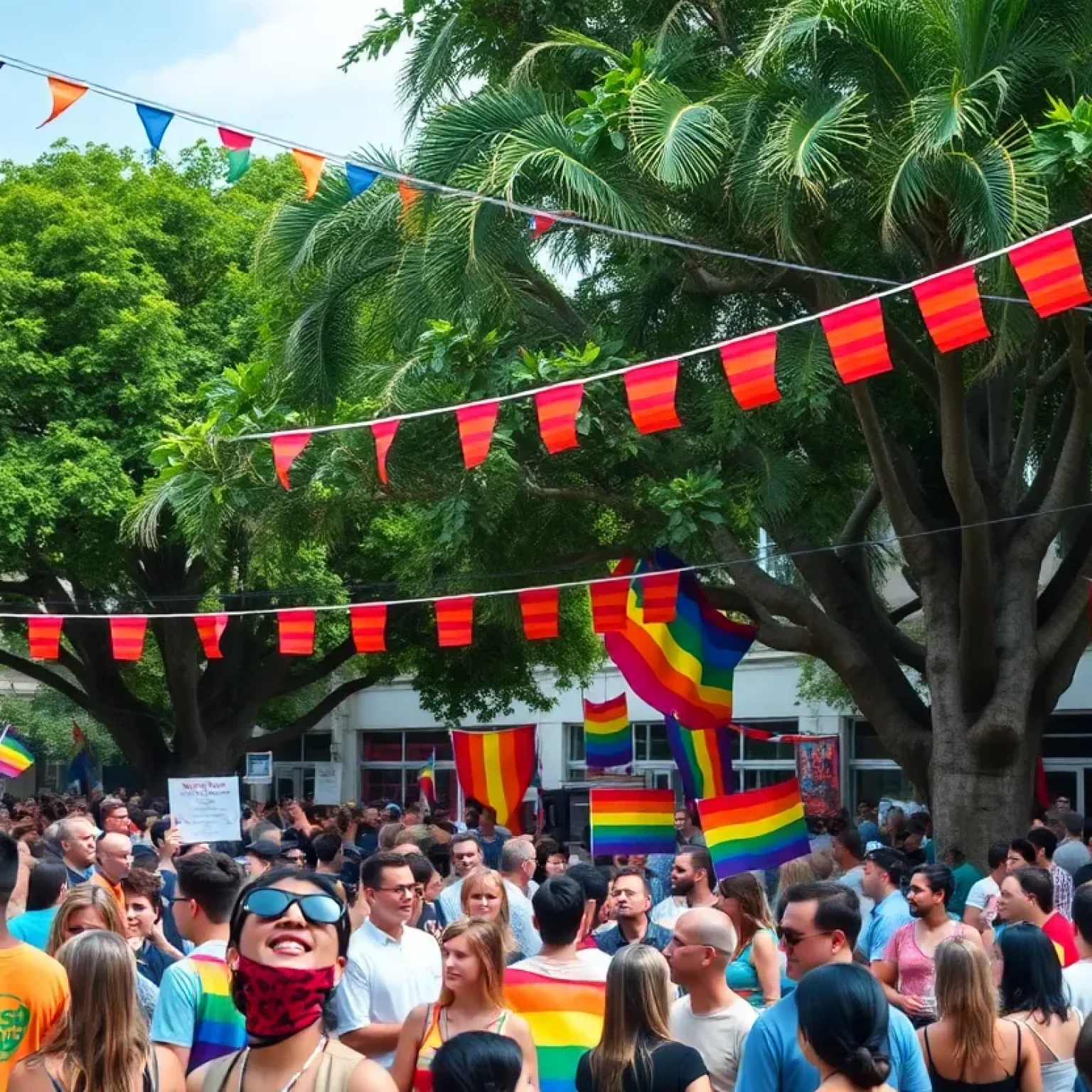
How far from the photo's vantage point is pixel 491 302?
50.0ft

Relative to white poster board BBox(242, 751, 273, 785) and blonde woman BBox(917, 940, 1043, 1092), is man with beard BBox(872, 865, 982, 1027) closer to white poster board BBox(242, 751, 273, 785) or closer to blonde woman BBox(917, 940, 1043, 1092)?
blonde woman BBox(917, 940, 1043, 1092)

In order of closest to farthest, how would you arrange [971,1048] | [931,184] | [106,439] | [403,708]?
[971,1048] → [931,184] → [106,439] → [403,708]

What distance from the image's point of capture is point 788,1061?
488cm

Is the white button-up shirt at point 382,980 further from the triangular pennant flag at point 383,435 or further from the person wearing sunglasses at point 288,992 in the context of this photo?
the triangular pennant flag at point 383,435

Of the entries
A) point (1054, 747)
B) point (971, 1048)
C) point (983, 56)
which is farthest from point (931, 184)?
point (1054, 747)

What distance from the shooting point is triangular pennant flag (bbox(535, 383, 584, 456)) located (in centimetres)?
1248

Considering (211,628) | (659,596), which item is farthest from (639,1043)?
(211,628)

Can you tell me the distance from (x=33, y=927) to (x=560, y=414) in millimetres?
6470

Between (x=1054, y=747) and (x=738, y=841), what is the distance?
53.7ft

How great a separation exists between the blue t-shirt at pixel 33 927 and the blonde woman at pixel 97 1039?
2.69m

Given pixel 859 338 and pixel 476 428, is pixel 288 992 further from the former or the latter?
pixel 476 428

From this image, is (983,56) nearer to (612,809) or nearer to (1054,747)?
(612,809)

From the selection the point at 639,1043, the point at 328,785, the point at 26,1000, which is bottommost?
the point at 328,785

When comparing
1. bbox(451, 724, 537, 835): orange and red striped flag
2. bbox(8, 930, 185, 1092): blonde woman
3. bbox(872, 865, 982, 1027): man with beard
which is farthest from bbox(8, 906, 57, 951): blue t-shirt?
bbox(451, 724, 537, 835): orange and red striped flag
